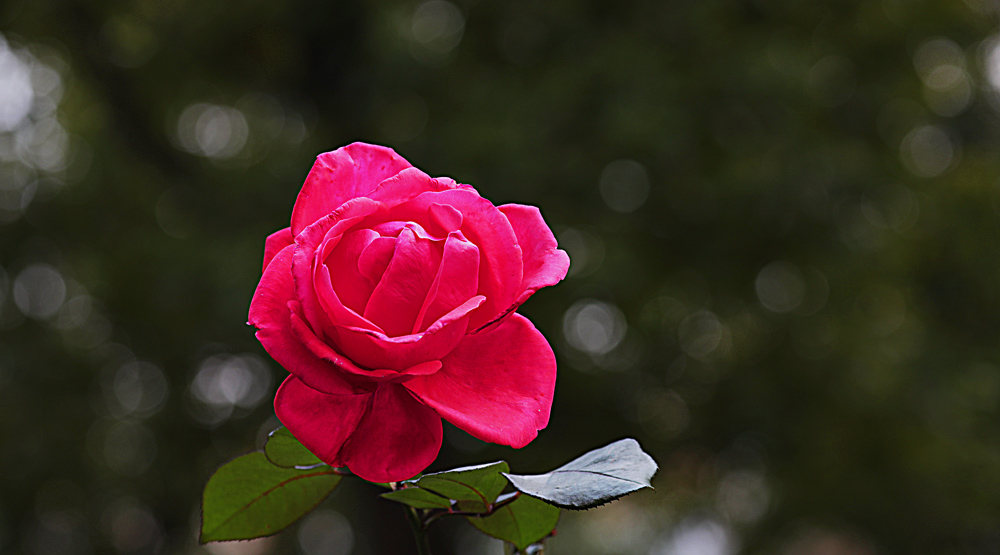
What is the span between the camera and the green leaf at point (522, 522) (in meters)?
0.39

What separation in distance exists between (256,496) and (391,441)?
144 millimetres

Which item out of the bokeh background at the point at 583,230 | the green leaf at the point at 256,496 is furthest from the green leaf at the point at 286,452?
the bokeh background at the point at 583,230

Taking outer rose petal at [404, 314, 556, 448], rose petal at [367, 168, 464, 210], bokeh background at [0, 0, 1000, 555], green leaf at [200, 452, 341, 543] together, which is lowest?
bokeh background at [0, 0, 1000, 555]

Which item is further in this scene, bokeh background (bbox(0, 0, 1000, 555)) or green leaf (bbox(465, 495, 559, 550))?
bokeh background (bbox(0, 0, 1000, 555))

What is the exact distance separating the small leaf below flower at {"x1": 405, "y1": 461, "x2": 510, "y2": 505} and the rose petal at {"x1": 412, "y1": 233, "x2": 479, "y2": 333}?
6 cm

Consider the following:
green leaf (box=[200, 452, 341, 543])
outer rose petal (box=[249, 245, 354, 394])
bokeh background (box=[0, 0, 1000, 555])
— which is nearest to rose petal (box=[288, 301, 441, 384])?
outer rose petal (box=[249, 245, 354, 394])

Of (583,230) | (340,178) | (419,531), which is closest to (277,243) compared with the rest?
(340,178)

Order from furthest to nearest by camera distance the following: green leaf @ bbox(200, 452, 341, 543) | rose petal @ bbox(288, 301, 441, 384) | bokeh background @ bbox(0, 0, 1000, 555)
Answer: bokeh background @ bbox(0, 0, 1000, 555), green leaf @ bbox(200, 452, 341, 543), rose petal @ bbox(288, 301, 441, 384)

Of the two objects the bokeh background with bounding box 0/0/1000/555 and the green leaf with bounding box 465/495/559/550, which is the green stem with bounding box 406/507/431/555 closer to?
the green leaf with bounding box 465/495/559/550

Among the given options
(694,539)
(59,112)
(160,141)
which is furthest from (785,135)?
(59,112)

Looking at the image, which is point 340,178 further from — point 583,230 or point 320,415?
point 583,230

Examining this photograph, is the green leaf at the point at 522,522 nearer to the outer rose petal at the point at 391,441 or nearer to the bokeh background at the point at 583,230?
the outer rose petal at the point at 391,441

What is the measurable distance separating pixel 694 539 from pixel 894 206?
1.95 m

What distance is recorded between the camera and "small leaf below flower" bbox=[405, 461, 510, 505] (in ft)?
1.05
